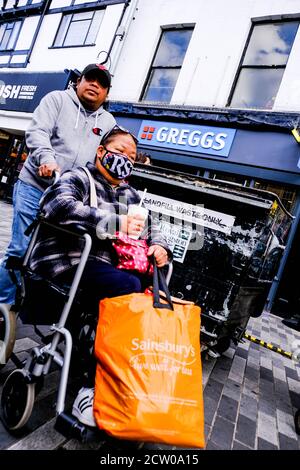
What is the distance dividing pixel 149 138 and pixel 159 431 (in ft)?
27.0

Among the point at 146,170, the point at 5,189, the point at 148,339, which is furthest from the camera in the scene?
the point at 5,189

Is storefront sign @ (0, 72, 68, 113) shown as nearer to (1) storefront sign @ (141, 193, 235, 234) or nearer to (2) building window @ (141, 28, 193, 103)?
(2) building window @ (141, 28, 193, 103)

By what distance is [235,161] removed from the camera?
740 centimetres

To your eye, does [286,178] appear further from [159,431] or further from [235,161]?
[159,431]

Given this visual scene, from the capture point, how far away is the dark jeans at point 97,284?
1735 mm

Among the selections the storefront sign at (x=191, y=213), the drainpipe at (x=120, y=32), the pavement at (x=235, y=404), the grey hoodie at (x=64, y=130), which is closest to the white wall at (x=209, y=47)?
the drainpipe at (x=120, y=32)

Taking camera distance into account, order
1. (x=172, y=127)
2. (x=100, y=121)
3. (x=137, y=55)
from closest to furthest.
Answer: (x=100, y=121) → (x=172, y=127) → (x=137, y=55)

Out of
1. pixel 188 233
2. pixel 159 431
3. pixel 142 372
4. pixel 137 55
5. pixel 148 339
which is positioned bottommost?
pixel 159 431

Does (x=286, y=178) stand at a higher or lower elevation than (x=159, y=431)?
higher

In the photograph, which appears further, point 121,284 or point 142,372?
point 121,284

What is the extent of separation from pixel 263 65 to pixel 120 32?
4721 mm

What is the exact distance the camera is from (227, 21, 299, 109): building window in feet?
24.5

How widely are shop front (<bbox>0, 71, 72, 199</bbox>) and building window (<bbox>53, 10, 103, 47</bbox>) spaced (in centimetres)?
152

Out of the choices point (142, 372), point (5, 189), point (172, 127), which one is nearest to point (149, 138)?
point (172, 127)
